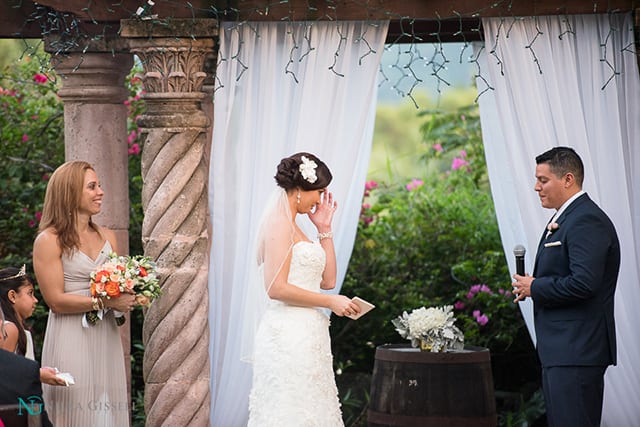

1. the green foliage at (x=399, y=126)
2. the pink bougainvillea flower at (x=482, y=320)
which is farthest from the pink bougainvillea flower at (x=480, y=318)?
the green foliage at (x=399, y=126)

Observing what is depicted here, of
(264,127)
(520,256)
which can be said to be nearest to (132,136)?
(264,127)

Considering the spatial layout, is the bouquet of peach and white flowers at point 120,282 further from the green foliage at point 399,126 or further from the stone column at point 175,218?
the green foliage at point 399,126

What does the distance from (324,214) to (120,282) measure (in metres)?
1.09

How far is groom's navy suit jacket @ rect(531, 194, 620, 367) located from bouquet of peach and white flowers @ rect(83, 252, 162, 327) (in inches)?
72.1

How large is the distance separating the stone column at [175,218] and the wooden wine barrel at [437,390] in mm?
1026

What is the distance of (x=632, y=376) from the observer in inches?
226

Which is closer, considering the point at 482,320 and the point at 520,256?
the point at 520,256

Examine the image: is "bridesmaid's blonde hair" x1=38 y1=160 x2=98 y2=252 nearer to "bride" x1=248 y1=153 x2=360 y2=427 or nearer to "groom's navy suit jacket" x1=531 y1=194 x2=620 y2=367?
"bride" x1=248 y1=153 x2=360 y2=427

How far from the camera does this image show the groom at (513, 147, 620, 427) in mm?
4809

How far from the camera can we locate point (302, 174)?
4922mm

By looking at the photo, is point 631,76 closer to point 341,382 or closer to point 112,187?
point 112,187

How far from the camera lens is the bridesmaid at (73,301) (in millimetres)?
4789

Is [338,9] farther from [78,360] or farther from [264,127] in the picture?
[78,360]

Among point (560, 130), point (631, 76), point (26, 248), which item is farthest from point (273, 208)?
point (26, 248)
